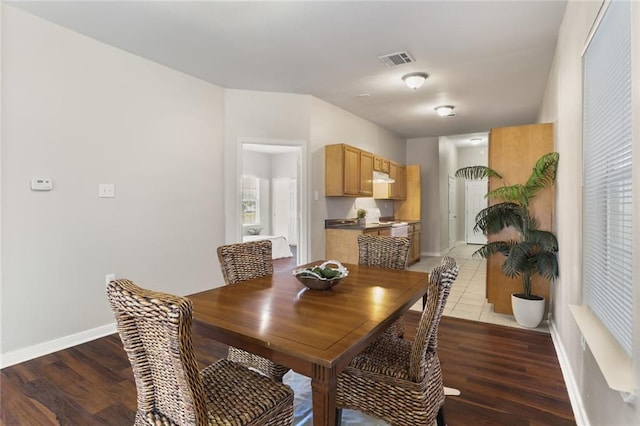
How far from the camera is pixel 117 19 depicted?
2.69m

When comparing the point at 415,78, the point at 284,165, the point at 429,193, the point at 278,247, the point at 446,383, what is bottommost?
the point at 446,383

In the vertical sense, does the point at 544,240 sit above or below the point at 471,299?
above

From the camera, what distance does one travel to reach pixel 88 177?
2.99 metres

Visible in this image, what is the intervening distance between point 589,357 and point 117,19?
4001 mm

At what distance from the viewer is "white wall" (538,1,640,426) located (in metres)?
1.38

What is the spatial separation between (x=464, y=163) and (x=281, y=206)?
5618mm

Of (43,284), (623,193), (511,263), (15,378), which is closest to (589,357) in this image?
(623,193)

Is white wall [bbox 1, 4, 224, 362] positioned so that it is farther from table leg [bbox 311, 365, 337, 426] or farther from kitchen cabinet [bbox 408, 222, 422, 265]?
kitchen cabinet [bbox 408, 222, 422, 265]

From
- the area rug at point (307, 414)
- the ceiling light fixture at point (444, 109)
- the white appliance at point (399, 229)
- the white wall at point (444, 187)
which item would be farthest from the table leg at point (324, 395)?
the white wall at point (444, 187)

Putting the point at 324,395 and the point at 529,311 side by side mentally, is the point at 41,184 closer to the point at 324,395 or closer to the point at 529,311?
the point at 324,395

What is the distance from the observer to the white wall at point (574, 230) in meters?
1.38

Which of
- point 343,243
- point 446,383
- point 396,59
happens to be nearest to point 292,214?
point 343,243

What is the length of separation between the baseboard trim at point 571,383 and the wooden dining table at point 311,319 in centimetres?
111

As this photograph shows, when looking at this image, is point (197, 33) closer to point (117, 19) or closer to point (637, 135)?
point (117, 19)
